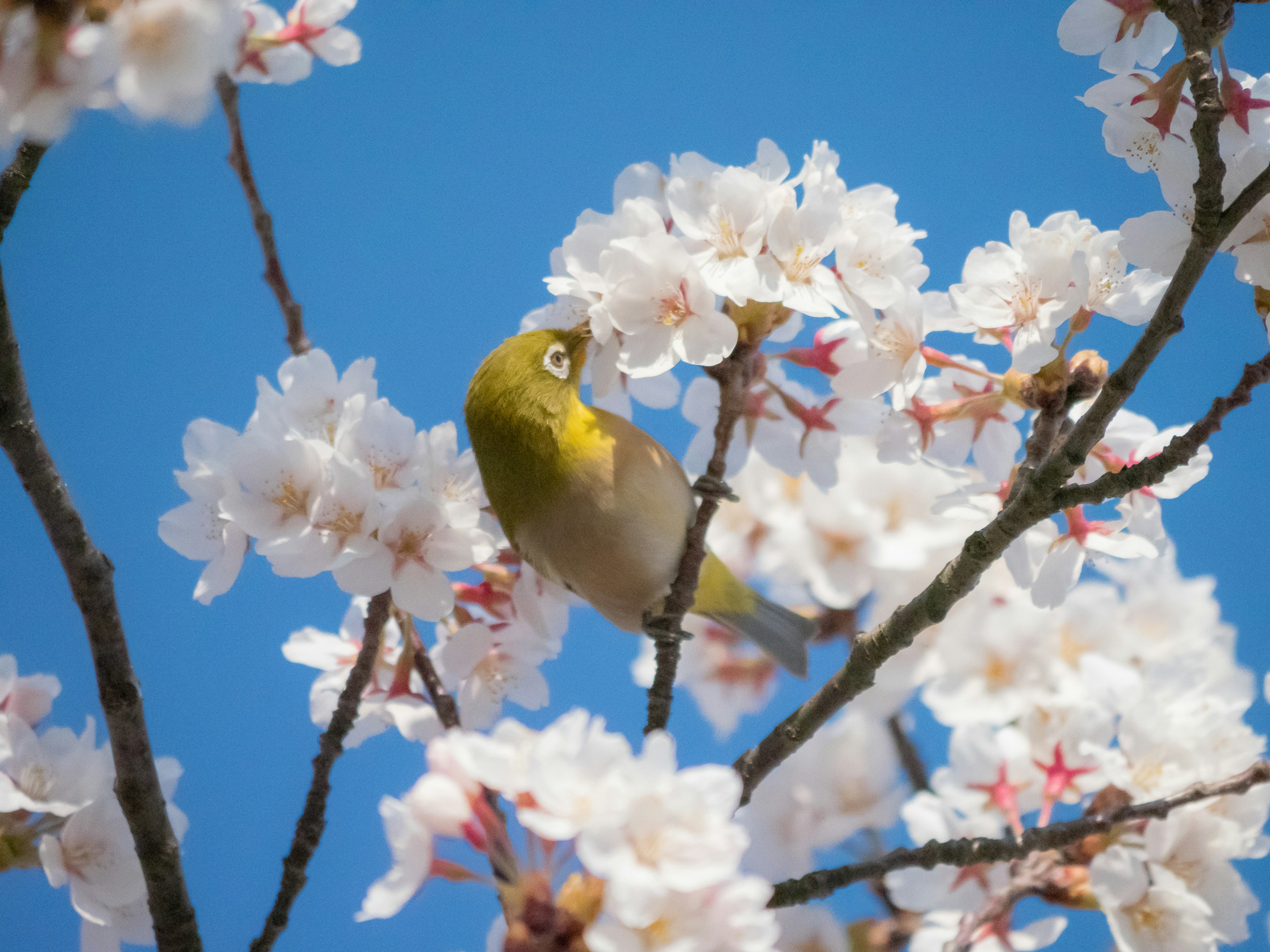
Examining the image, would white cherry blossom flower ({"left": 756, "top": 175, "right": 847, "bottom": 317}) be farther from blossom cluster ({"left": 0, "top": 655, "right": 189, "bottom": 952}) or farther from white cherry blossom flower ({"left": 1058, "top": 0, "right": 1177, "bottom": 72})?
blossom cluster ({"left": 0, "top": 655, "right": 189, "bottom": 952})

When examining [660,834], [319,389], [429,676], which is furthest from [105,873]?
[660,834]

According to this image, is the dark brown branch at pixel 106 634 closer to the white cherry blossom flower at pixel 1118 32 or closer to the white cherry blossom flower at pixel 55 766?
the white cherry blossom flower at pixel 55 766

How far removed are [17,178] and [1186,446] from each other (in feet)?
2.32

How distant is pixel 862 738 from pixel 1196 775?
0.34 metres

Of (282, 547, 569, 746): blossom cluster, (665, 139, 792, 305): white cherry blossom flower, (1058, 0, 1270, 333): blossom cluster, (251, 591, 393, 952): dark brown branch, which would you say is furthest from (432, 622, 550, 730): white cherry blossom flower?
(1058, 0, 1270, 333): blossom cluster

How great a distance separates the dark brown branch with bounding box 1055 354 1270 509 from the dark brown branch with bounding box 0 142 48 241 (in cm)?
67

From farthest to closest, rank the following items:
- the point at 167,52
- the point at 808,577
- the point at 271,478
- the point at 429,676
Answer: the point at 808,577
the point at 429,676
the point at 271,478
the point at 167,52

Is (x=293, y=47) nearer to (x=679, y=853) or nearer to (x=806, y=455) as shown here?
(x=806, y=455)

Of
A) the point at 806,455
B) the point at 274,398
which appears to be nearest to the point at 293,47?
the point at 274,398

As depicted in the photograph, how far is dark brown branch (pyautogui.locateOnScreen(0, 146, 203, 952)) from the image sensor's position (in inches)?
24.2

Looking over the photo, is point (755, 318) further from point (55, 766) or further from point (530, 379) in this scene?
point (55, 766)

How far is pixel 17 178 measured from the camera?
0.61 meters

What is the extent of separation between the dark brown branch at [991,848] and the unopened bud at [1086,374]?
0.95ft

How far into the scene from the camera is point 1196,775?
2.72 ft
